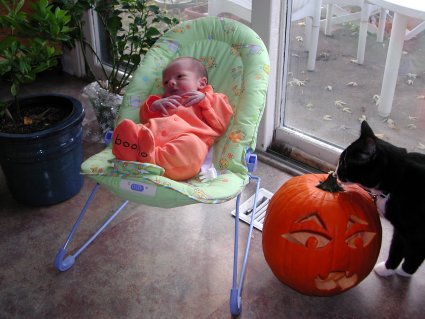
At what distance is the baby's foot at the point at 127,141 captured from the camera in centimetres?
131

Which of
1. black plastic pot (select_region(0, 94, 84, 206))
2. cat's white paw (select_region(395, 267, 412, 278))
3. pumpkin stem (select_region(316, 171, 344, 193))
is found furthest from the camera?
black plastic pot (select_region(0, 94, 84, 206))

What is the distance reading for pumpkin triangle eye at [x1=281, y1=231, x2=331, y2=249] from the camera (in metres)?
1.34

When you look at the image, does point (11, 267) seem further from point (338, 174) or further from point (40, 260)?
point (338, 174)

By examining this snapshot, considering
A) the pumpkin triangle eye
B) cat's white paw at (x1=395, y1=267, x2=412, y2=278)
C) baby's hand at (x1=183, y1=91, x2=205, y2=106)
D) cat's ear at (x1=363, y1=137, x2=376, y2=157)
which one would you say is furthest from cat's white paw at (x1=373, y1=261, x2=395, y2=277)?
baby's hand at (x1=183, y1=91, x2=205, y2=106)

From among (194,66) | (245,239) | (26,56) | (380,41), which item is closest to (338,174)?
(245,239)

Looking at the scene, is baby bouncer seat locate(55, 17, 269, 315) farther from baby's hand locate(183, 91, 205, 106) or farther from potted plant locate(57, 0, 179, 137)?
potted plant locate(57, 0, 179, 137)

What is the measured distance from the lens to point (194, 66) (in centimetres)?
169

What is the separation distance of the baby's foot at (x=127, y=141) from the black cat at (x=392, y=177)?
24.6 inches

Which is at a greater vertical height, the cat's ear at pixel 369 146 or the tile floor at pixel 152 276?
the cat's ear at pixel 369 146

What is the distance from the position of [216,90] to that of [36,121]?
779mm

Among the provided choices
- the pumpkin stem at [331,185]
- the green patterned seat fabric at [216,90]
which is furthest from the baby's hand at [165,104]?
the pumpkin stem at [331,185]

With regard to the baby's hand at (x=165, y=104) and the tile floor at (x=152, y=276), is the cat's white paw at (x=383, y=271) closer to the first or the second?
the tile floor at (x=152, y=276)

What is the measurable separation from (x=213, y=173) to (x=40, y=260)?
0.75 metres

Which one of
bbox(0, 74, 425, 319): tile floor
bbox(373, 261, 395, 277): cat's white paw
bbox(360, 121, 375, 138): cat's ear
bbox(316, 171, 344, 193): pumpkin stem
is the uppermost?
bbox(360, 121, 375, 138): cat's ear
